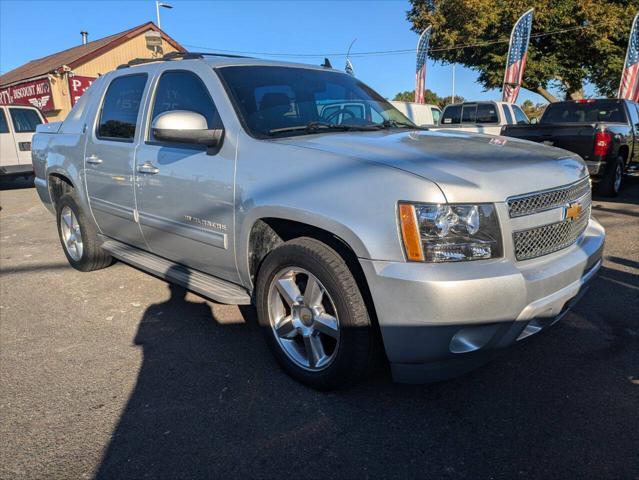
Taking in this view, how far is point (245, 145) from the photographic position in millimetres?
2922

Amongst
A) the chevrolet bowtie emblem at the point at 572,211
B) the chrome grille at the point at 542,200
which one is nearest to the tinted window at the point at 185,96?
the chrome grille at the point at 542,200

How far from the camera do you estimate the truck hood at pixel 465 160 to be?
2.28 metres

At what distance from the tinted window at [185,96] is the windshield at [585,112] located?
363 inches

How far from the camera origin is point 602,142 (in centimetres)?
796

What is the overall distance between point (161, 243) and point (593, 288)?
363cm

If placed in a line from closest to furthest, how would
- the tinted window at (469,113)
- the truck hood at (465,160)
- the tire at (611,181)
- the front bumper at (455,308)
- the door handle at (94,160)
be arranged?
the front bumper at (455,308)
the truck hood at (465,160)
the door handle at (94,160)
the tire at (611,181)
the tinted window at (469,113)

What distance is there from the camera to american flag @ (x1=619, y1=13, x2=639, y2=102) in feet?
57.4

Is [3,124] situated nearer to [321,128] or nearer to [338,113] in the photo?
[338,113]

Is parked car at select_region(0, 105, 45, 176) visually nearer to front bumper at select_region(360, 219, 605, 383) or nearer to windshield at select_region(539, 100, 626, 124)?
windshield at select_region(539, 100, 626, 124)

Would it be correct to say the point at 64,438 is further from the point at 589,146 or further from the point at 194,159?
the point at 589,146

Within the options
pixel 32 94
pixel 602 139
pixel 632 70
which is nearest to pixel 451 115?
pixel 602 139

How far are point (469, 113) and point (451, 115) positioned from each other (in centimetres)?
58

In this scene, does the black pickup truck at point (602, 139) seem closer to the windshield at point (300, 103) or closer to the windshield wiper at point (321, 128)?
the windshield at point (300, 103)

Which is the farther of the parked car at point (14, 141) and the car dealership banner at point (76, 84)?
the car dealership banner at point (76, 84)
